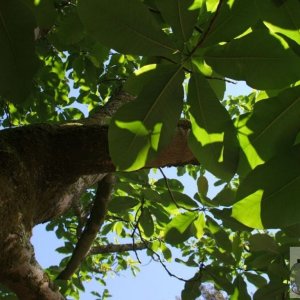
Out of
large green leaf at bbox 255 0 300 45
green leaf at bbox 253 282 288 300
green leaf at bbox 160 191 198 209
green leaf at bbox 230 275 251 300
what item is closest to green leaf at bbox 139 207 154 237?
green leaf at bbox 160 191 198 209

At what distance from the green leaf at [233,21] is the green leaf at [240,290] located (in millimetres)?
1389

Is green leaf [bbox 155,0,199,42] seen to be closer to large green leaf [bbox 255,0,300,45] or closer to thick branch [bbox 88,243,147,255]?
large green leaf [bbox 255,0,300,45]

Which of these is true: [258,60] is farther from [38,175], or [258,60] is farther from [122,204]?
[122,204]

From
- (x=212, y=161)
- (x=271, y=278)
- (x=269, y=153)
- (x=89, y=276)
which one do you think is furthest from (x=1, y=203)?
(x=89, y=276)

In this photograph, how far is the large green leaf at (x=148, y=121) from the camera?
1035 millimetres

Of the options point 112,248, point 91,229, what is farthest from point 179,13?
point 112,248

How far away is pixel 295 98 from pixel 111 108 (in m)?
1.55

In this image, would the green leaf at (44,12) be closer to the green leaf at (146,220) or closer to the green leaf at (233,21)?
the green leaf at (233,21)

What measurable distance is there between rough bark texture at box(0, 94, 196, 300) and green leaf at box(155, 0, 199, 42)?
23.5 inches

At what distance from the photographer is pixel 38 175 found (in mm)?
1453

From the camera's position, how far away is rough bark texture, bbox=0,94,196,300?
1242 mm

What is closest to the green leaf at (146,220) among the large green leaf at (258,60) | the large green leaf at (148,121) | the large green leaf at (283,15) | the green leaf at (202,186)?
the green leaf at (202,186)

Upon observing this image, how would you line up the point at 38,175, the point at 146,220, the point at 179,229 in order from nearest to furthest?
the point at 38,175
the point at 179,229
the point at 146,220

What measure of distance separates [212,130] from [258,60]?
22cm
